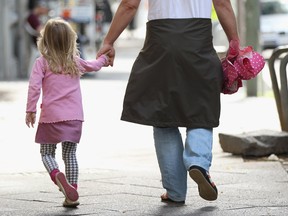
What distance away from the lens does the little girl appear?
23.3 feet

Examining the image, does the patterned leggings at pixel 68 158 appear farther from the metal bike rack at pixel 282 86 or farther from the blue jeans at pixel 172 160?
the metal bike rack at pixel 282 86

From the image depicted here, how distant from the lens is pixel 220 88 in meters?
6.95

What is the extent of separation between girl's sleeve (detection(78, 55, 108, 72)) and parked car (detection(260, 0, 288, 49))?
25.0m

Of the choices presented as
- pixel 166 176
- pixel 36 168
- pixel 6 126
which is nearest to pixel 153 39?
pixel 166 176

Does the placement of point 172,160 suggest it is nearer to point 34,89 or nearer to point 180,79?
point 180,79

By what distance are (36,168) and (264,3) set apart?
27.9 meters

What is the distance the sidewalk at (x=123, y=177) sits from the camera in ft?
22.6

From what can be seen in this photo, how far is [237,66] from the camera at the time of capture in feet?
22.7

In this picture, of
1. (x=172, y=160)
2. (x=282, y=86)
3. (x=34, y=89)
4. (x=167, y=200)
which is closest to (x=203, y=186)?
(x=172, y=160)

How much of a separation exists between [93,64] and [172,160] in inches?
32.6

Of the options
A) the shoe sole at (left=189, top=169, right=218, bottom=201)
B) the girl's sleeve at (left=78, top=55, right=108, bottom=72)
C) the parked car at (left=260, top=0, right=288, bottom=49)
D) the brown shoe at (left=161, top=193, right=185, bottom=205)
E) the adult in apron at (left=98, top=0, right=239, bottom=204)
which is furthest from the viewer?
the parked car at (left=260, top=0, right=288, bottom=49)

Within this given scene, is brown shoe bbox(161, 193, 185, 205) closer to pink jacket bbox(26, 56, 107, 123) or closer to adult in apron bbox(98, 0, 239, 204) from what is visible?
adult in apron bbox(98, 0, 239, 204)

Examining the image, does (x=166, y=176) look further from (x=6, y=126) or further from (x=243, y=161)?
(x=6, y=126)

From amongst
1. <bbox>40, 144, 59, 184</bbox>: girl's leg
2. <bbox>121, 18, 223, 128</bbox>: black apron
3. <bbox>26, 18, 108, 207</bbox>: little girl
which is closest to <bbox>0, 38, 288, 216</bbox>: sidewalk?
<bbox>40, 144, 59, 184</bbox>: girl's leg
